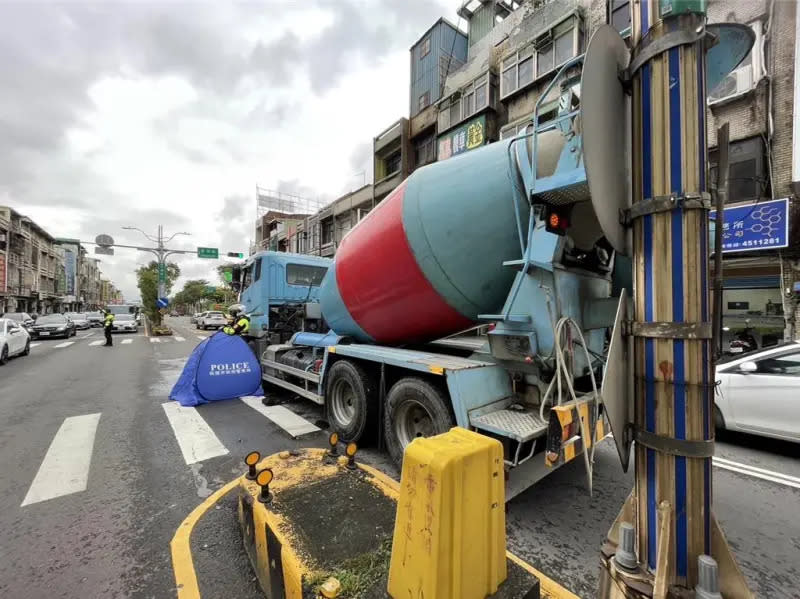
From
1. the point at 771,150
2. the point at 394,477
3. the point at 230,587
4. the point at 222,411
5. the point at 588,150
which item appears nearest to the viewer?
the point at 588,150

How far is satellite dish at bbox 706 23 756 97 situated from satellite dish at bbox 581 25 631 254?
0.39 meters

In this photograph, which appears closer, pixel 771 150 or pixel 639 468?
pixel 639 468

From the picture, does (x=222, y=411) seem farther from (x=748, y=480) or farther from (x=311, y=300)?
(x=748, y=480)

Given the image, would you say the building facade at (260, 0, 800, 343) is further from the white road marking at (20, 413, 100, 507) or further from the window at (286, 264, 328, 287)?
the window at (286, 264, 328, 287)

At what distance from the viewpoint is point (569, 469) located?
163 inches

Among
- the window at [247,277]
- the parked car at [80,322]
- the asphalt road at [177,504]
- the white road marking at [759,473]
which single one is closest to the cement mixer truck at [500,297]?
the asphalt road at [177,504]

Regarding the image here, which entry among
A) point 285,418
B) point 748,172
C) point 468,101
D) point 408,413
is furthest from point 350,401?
point 468,101

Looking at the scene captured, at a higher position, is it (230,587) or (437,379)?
(437,379)

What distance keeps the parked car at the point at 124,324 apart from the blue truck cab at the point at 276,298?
76.4 feet

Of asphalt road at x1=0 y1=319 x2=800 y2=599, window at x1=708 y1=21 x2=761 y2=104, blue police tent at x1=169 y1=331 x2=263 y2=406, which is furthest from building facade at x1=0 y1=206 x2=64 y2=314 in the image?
window at x1=708 y1=21 x2=761 y2=104

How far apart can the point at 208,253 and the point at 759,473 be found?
34.0 meters

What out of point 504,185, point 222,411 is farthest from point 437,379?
point 222,411

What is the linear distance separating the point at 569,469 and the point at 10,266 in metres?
51.4

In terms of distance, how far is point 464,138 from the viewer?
17.8 metres
